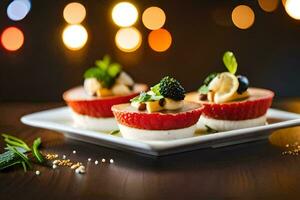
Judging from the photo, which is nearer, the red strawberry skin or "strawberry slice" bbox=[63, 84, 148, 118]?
the red strawberry skin

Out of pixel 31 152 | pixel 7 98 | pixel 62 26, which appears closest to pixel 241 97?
pixel 31 152

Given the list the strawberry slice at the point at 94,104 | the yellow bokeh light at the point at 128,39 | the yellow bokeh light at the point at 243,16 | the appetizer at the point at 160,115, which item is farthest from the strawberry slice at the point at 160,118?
the yellow bokeh light at the point at 128,39

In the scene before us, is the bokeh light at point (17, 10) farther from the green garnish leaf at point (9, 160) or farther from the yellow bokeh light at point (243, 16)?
the green garnish leaf at point (9, 160)

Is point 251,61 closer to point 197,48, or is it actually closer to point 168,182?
point 197,48

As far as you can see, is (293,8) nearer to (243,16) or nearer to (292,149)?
(243,16)

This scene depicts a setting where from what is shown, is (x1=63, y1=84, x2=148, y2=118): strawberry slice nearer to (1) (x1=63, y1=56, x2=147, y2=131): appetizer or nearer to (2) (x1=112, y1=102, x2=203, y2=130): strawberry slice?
(1) (x1=63, y1=56, x2=147, y2=131): appetizer

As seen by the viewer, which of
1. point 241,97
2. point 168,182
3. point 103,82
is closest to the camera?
point 168,182

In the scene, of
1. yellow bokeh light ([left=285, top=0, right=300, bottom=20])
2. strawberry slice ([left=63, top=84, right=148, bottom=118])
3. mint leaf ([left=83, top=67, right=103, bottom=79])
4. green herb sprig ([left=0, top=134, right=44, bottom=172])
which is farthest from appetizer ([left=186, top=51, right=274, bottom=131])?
yellow bokeh light ([left=285, top=0, right=300, bottom=20])
